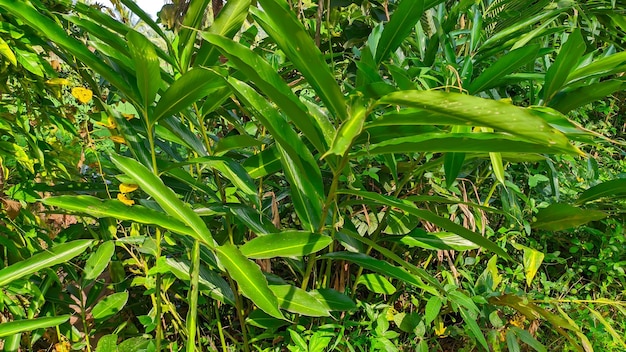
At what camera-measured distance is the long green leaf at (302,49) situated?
679 millimetres

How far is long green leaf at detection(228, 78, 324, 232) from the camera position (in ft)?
2.42

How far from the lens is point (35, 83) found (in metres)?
1.01

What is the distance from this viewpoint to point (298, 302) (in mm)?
904

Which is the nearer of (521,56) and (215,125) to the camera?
(521,56)

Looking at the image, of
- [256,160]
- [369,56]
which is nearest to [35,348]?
[256,160]

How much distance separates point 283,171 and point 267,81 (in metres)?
0.37

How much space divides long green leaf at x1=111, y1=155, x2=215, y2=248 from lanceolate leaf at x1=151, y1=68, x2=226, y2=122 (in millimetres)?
131

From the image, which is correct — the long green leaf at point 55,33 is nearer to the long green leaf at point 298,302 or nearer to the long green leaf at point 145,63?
the long green leaf at point 145,63

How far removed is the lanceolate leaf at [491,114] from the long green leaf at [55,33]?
1.68ft

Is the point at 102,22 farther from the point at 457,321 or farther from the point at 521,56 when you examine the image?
the point at 457,321

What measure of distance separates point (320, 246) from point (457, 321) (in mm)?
Result: 791

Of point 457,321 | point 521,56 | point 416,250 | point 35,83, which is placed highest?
point 35,83

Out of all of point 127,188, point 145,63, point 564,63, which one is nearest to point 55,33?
point 145,63

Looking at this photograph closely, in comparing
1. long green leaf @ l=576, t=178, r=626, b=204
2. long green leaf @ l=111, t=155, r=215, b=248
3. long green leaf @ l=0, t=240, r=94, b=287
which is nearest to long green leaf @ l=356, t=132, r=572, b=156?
long green leaf @ l=111, t=155, r=215, b=248
